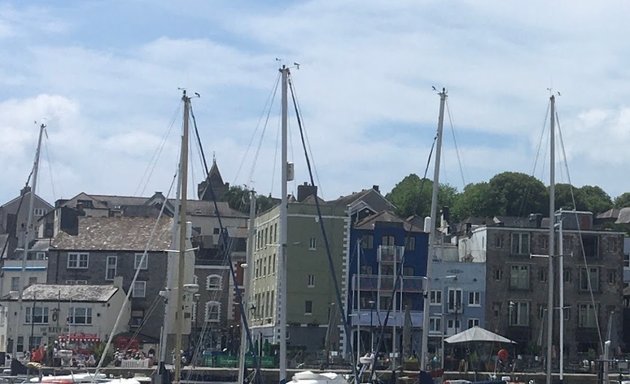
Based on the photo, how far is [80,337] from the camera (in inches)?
3410

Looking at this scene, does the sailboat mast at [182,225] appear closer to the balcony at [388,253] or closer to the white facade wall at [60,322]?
the white facade wall at [60,322]

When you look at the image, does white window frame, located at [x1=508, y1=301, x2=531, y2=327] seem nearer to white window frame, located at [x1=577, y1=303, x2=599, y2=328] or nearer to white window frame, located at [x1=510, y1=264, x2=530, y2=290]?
white window frame, located at [x1=510, y1=264, x2=530, y2=290]

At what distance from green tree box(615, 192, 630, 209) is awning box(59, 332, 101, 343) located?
9855cm

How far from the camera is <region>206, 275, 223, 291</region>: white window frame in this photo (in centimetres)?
10706

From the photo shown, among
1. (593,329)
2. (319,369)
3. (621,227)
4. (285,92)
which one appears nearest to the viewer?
(285,92)

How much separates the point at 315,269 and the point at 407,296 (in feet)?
25.4

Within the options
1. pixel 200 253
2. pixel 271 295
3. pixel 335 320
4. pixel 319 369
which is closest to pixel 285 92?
pixel 319 369

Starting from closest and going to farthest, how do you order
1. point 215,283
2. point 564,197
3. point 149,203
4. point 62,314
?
point 62,314
point 215,283
point 564,197
point 149,203

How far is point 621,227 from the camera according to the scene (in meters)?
145

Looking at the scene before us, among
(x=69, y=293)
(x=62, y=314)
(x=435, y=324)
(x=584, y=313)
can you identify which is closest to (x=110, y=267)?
(x=69, y=293)

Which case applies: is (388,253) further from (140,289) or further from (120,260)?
(120,260)

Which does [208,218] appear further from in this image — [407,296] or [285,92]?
[285,92]

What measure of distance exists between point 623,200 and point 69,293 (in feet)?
331

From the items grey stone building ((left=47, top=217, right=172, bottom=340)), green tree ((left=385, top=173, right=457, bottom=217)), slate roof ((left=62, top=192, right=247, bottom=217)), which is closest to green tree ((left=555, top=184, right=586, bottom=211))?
green tree ((left=385, top=173, right=457, bottom=217))
